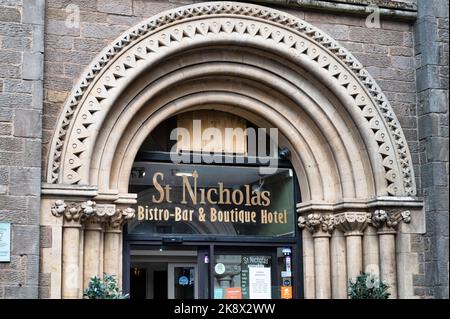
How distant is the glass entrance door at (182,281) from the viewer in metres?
11.6

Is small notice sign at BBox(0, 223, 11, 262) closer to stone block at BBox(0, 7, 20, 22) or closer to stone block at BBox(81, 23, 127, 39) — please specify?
stone block at BBox(0, 7, 20, 22)

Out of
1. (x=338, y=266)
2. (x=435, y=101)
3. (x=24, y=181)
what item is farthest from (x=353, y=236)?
(x=24, y=181)

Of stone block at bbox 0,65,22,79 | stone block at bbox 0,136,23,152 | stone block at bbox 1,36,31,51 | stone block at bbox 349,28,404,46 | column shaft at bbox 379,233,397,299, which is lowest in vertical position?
column shaft at bbox 379,233,397,299

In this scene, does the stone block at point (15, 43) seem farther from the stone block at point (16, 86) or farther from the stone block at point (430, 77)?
the stone block at point (430, 77)

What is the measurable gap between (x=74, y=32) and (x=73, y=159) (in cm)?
148

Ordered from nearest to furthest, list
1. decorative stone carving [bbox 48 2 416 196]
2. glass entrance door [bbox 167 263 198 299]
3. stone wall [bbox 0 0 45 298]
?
1. stone wall [bbox 0 0 45 298]
2. decorative stone carving [bbox 48 2 416 196]
3. glass entrance door [bbox 167 263 198 299]

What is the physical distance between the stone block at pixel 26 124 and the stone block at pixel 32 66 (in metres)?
0.39

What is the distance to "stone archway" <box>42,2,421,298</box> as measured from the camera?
1066cm

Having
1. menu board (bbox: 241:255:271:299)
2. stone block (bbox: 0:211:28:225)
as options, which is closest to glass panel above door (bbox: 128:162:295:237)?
menu board (bbox: 241:255:271:299)

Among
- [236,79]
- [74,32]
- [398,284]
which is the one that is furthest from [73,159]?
[398,284]

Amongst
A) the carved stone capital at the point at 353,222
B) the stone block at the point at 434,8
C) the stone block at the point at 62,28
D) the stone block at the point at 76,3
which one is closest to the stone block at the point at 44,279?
the stone block at the point at 62,28

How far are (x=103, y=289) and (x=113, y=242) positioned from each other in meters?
0.89

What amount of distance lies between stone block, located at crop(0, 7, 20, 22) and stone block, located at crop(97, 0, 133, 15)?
1.02 m
